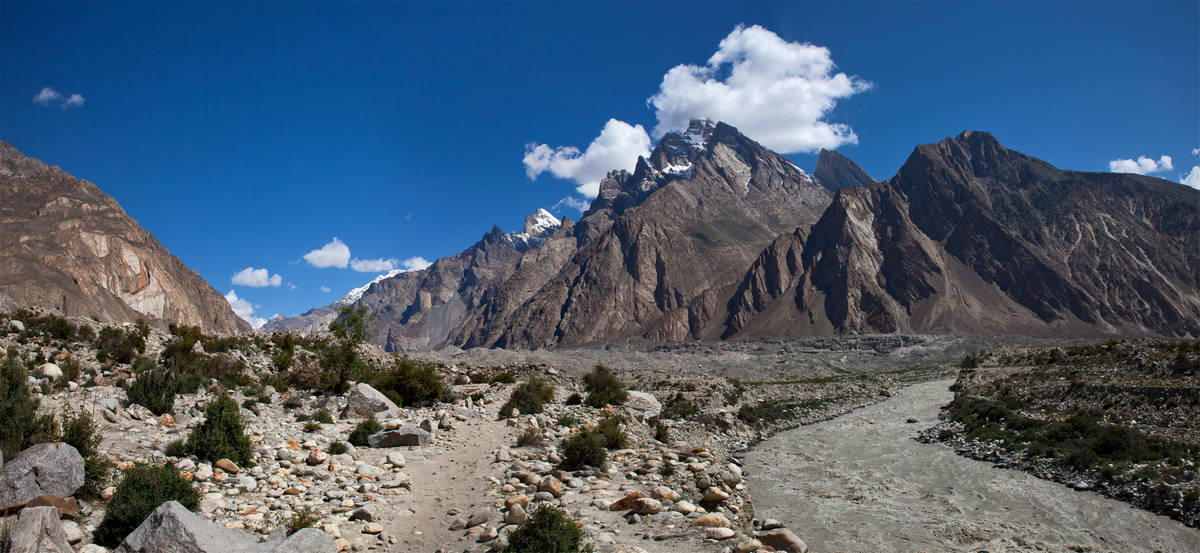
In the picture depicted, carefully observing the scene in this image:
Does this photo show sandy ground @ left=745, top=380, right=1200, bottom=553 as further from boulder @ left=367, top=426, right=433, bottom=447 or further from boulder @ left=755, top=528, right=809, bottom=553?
boulder @ left=367, top=426, right=433, bottom=447

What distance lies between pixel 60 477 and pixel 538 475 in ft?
26.5

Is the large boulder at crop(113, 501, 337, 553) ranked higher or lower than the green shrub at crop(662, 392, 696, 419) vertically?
higher

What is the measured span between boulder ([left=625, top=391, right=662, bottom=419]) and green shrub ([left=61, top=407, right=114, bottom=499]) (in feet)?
67.6

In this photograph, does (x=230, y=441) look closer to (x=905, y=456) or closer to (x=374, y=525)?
(x=374, y=525)

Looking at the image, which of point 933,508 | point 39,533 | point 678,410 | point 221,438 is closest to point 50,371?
point 221,438

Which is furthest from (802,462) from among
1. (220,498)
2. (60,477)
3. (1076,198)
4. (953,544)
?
(1076,198)

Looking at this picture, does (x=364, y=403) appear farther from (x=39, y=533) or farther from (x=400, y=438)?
(x=39, y=533)

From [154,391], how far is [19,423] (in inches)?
226

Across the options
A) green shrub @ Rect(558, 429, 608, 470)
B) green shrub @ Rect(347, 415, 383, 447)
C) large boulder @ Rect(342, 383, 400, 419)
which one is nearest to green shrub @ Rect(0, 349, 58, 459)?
green shrub @ Rect(347, 415, 383, 447)

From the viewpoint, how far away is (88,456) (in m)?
9.09

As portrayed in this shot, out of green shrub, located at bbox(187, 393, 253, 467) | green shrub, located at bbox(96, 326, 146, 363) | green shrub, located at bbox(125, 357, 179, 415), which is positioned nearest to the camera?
green shrub, located at bbox(187, 393, 253, 467)

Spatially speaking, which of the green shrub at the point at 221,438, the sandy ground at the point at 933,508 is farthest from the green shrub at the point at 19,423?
the sandy ground at the point at 933,508

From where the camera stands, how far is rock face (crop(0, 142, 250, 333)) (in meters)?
95.1

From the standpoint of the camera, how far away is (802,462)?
2347 cm
